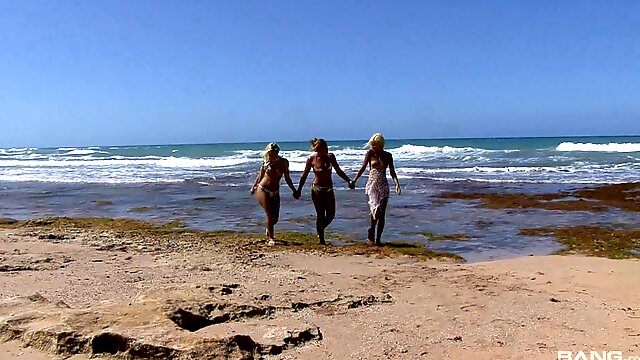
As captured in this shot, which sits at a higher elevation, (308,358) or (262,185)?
(262,185)

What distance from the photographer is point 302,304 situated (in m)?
5.19

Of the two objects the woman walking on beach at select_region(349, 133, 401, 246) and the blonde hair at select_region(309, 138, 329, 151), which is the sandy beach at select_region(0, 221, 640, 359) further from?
the blonde hair at select_region(309, 138, 329, 151)

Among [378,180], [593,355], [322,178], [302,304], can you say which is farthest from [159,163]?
[593,355]

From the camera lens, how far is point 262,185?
934cm

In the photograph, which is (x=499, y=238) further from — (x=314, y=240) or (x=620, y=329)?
(x=620, y=329)

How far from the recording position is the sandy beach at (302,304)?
3871 millimetres

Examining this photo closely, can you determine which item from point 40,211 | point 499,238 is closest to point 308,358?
point 499,238

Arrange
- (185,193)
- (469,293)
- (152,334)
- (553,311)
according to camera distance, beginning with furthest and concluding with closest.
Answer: (185,193), (469,293), (553,311), (152,334)

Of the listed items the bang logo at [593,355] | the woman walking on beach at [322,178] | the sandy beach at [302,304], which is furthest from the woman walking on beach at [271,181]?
the bang logo at [593,355]

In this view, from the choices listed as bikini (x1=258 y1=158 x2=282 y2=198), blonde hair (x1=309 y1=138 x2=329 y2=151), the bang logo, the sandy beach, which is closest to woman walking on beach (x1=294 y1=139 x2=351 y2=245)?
blonde hair (x1=309 y1=138 x2=329 y2=151)

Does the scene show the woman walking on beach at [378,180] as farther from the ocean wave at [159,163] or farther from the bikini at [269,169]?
the ocean wave at [159,163]

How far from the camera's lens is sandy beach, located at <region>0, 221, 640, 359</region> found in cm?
387

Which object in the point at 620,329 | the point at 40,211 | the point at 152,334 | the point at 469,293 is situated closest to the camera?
the point at 152,334

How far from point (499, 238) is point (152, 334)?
24.1ft
